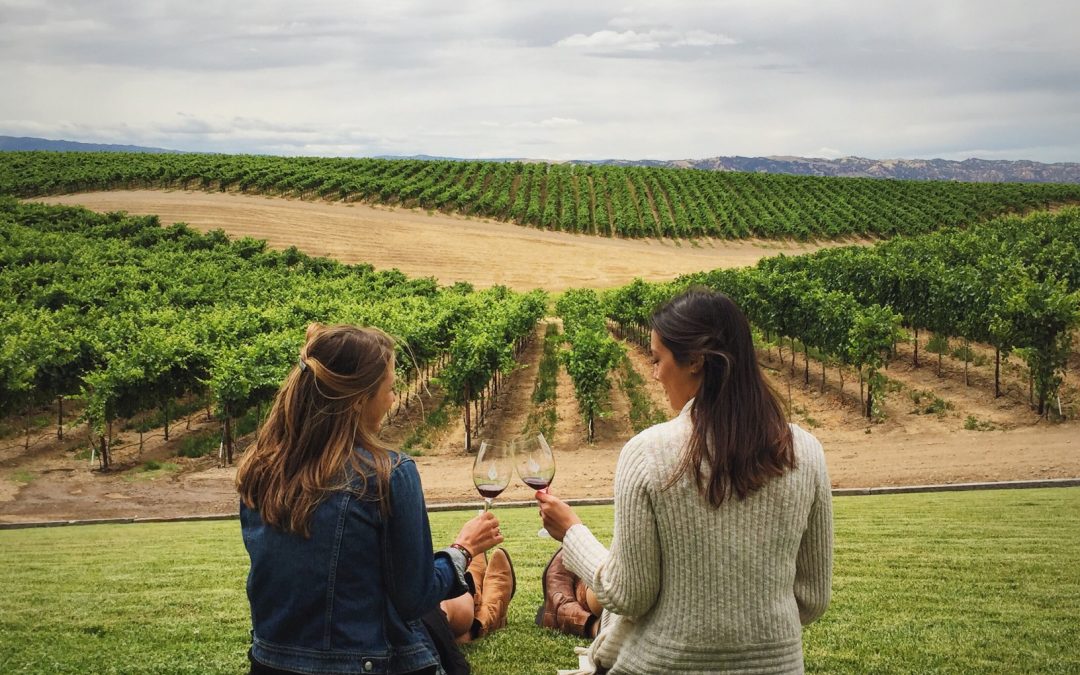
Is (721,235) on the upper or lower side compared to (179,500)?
upper

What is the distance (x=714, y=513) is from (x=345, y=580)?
1.35m

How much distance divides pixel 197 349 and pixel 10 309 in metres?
12.0

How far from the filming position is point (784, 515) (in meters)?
2.62

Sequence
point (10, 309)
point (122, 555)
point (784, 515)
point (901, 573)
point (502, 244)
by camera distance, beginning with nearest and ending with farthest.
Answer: point (784, 515), point (901, 573), point (122, 555), point (10, 309), point (502, 244)

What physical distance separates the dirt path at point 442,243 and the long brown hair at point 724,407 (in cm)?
4652

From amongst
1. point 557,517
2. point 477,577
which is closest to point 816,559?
point 557,517

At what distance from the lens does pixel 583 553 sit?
2990 millimetres

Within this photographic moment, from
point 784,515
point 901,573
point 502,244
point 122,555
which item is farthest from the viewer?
point 502,244

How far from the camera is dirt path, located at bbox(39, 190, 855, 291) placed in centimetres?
5266

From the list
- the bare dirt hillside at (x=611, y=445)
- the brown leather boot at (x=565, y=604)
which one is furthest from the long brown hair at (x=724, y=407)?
the bare dirt hillside at (x=611, y=445)

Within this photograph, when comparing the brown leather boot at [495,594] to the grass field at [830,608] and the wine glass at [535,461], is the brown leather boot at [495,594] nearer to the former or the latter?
the grass field at [830,608]

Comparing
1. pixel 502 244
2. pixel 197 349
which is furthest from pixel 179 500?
pixel 502 244

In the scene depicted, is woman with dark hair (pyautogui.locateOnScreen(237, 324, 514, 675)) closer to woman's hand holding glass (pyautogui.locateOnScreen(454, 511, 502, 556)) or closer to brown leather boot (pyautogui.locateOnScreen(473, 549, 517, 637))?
woman's hand holding glass (pyautogui.locateOnScreen(454, 511, 502, 556))

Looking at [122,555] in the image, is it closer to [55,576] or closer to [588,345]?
[55,576]
